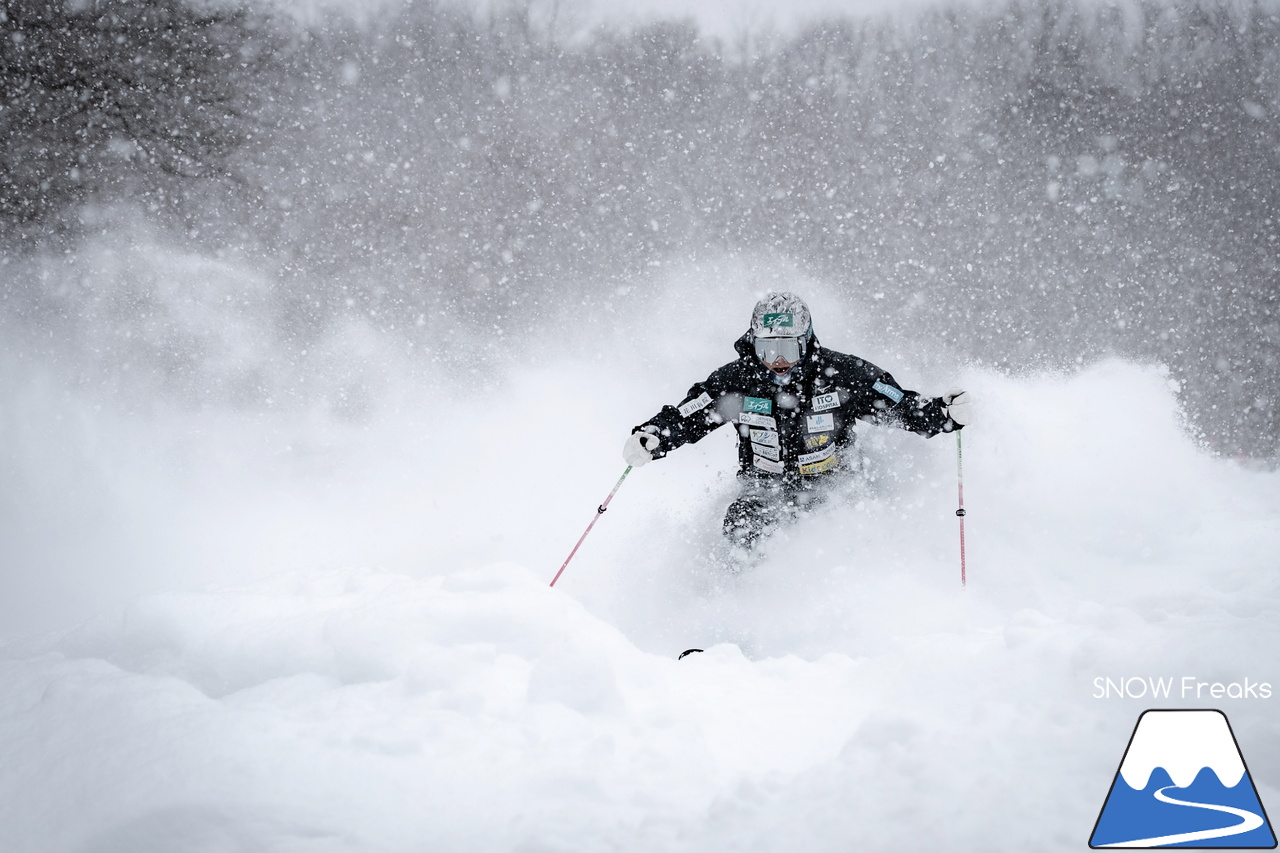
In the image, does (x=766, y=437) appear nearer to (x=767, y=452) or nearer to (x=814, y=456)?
(x=767, y=452)

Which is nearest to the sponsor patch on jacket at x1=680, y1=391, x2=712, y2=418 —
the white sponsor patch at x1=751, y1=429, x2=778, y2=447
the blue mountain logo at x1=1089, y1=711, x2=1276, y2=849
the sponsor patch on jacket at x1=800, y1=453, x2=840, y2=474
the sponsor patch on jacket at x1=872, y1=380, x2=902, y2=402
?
the white sponsor patch at x1=751, y1=429, x2=778, y2=447

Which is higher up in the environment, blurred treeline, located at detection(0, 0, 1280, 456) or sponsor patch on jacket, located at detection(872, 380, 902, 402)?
blurred treeline, located at detection(0, 0, 1280, 456)

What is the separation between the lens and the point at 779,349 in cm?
381

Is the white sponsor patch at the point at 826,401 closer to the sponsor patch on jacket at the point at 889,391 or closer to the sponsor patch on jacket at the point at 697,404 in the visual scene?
the sponsor patch on jacket at the point at 889,391

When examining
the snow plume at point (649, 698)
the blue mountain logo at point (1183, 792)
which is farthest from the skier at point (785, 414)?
the blue mountain logo at point (1183, 792)

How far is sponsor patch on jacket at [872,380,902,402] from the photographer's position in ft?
13.0

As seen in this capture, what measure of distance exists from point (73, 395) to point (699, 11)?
7.94 m

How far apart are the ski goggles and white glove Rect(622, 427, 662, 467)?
88cm

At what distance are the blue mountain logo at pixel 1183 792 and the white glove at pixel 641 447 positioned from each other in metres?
2.84

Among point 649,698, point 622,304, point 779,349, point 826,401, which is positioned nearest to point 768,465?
point 826,401

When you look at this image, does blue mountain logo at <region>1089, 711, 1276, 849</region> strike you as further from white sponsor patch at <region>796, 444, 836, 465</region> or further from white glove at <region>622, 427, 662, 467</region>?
white glove at <region>622, 427, 662, 467</region>

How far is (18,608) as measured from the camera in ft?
15.7

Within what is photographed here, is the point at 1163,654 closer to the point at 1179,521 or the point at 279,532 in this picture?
the point at 1179,521

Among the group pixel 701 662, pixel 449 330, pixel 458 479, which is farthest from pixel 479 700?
pixel 449 330
